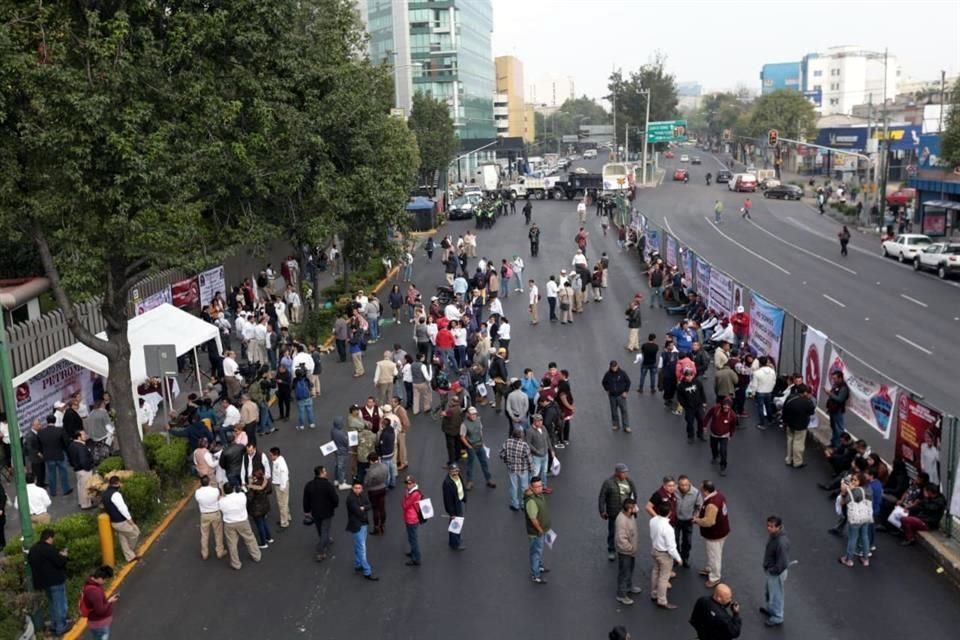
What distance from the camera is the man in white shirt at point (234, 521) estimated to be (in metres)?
12.5

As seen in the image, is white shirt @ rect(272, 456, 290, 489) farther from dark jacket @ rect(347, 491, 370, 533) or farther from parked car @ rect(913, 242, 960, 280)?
parked car @ rect(913, 242, 960, 280)

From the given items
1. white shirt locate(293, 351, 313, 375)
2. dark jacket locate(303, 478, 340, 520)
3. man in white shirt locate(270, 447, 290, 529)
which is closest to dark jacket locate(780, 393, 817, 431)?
dark jacket locate(303, 478, 340, 520)

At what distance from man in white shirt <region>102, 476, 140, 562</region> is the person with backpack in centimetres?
578

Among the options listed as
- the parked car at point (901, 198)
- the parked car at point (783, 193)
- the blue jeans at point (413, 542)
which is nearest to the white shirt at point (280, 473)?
the blue jeans at point (413, 542)

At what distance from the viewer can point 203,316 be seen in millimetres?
25906

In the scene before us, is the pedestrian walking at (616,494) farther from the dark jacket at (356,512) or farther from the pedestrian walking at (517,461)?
the dark jacket at (356,512)

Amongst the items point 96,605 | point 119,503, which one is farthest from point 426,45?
point 96,605

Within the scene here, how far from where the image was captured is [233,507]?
1246cm

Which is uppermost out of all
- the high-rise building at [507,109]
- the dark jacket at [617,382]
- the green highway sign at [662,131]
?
the high-rise building at [507,109]

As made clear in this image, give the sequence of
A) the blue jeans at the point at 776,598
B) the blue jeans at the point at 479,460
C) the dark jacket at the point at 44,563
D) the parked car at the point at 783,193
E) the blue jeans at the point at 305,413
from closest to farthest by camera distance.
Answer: the blue jeans at the point at 776,598, the dark jacket at the point at 44,563, the blue jeans at the point at 479,460, the blue jeans at the point at 305,413, the parked car at the point at 783,193

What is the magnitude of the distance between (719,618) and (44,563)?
8024 millimetres

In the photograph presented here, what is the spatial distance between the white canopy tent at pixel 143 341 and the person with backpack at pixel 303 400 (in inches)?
102

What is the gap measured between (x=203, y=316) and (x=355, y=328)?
15.7 feet

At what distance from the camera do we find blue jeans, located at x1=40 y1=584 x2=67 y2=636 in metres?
11.1
